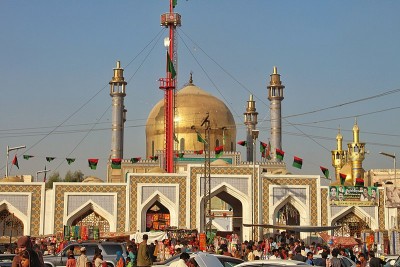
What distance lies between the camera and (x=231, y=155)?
51.6 meters

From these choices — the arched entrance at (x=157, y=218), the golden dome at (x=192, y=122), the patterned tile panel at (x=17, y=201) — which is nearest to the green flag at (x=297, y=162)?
the arched entrance at (x=157, y=218)

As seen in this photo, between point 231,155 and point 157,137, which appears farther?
point 157,137

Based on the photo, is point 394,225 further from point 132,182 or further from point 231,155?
point 231,155

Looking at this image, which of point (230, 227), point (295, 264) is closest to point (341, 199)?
point (230, 227)

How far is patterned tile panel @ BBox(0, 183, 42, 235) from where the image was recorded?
3681 cm

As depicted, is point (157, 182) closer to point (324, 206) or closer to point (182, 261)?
point (324, 206)

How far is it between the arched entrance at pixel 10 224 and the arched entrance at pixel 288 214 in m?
13.4

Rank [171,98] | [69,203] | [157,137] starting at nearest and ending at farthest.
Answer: [69,203] < [171,98] < [157,137]

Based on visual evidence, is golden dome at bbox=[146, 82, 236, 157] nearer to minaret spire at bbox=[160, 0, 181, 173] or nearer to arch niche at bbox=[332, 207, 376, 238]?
minaret spire at bbox=[160, 0, 181, 173]

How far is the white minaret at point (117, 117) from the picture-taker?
50938mm

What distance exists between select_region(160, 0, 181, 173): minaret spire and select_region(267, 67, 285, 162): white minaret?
32.9 ft

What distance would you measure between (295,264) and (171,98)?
3518 cm

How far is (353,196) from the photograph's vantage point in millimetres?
37781

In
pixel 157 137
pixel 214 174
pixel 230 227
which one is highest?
pixel 157 137
